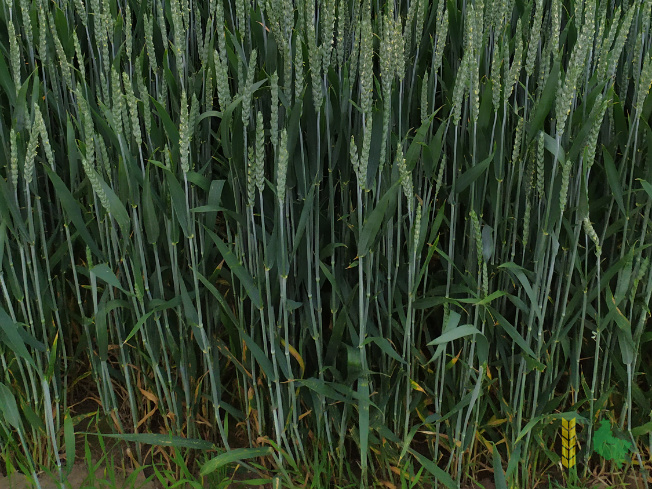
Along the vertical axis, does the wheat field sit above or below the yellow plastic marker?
above

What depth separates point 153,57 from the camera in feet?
3.93

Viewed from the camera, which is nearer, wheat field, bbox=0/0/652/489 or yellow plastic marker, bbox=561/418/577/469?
wheat field, bbox=0/0/652/489

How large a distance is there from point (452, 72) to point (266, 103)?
379mm

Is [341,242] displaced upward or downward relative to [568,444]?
upward

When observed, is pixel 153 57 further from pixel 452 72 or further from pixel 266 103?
pixel 452 72

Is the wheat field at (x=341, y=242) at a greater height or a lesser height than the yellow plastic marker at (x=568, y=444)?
greater

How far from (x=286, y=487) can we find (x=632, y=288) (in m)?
0.72

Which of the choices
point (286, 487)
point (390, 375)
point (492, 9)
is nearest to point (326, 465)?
point (286, 487)

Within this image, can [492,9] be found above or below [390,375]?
A: above

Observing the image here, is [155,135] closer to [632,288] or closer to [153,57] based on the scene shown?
[153,57]

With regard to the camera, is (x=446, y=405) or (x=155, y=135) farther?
(x=446, y=405)

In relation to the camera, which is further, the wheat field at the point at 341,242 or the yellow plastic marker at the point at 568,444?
the yellow plastic marker at the point at 568,444

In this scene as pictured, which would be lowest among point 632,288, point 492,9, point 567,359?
point 567,359

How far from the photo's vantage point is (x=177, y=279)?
3.72 ft
